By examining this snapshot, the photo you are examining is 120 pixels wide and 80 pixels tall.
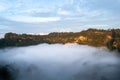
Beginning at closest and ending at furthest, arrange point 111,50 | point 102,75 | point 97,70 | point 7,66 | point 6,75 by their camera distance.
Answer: point 6,75 → point 7,66 → point 102,75 → point 97,70 → point 111,50

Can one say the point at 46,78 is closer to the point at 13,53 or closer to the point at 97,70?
the point at 97,70

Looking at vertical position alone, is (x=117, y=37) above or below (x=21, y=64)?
above

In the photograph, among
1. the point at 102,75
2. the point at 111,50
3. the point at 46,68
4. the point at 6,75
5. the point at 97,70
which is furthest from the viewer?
the point at 111,50

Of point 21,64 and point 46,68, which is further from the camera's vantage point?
point 46,68

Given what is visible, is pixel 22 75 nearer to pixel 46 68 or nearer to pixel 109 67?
pixel 46 68

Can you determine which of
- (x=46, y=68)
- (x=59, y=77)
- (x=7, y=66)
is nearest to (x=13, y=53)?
(x=46, y=68)

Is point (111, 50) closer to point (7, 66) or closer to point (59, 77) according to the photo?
point (59, 77)

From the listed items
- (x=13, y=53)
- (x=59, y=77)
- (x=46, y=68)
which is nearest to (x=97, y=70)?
(x=59, y=77)

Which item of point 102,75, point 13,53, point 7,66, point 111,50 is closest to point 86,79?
point 102,75

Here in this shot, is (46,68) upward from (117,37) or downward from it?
downward
